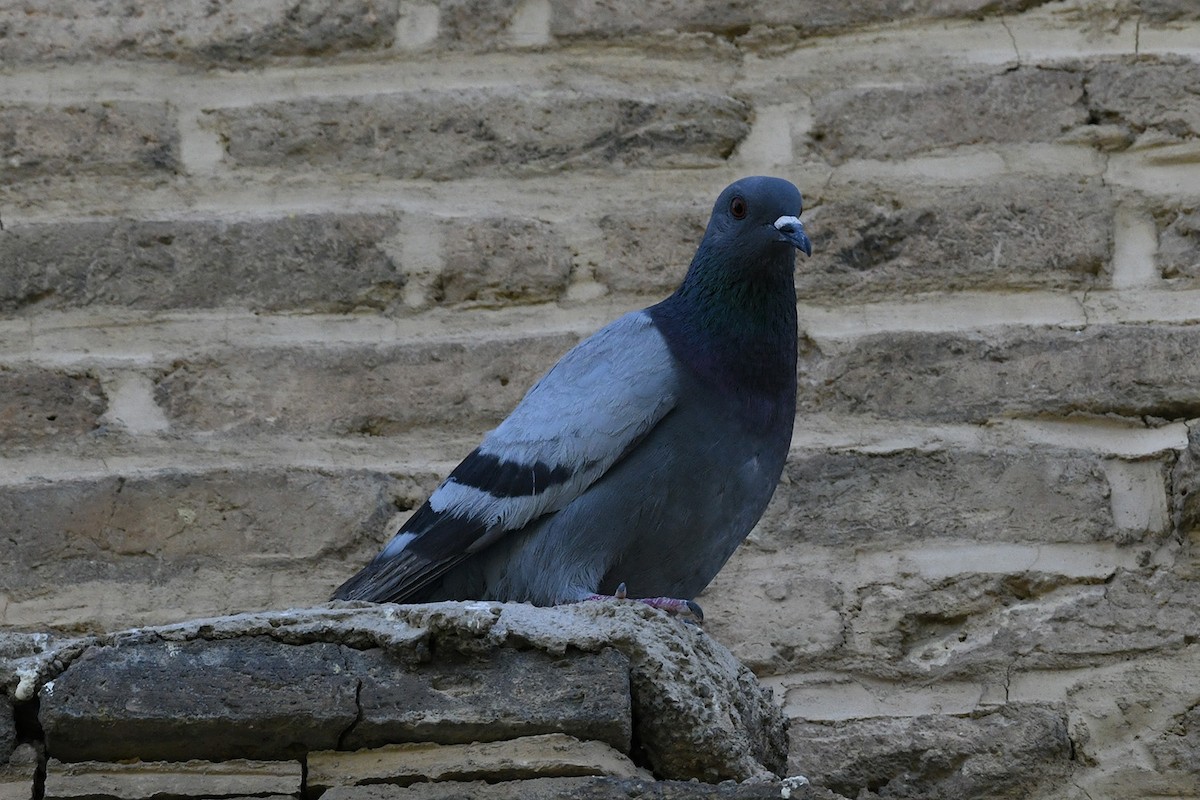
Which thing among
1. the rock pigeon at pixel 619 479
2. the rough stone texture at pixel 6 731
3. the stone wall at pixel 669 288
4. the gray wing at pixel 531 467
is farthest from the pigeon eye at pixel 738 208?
the rough stone texture at pixel 6 731

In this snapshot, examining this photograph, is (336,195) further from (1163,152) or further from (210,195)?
(1163,152)

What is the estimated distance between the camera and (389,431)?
352cm

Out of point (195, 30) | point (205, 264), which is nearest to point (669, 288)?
point (205, 264)

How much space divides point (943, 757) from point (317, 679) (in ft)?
4.53

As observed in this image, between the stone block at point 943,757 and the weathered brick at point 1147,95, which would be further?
the weathered brick at point 1147,95

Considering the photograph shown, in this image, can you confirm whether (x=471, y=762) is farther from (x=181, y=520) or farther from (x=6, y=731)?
(x=181, y=520)

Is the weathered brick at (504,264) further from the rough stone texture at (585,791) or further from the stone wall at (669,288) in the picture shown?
the rough stone texture at (585,791)

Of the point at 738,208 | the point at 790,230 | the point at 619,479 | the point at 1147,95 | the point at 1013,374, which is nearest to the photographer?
the point at 619,479

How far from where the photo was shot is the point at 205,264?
370 cm

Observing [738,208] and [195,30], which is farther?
[195,30]

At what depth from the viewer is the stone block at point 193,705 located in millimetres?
2125

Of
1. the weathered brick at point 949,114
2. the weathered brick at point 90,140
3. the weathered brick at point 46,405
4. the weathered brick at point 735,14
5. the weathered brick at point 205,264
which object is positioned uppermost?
the weathered brick at point 735,14

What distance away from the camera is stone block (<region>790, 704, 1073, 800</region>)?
121 inches

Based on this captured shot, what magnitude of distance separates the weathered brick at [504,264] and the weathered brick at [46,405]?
0.75m
